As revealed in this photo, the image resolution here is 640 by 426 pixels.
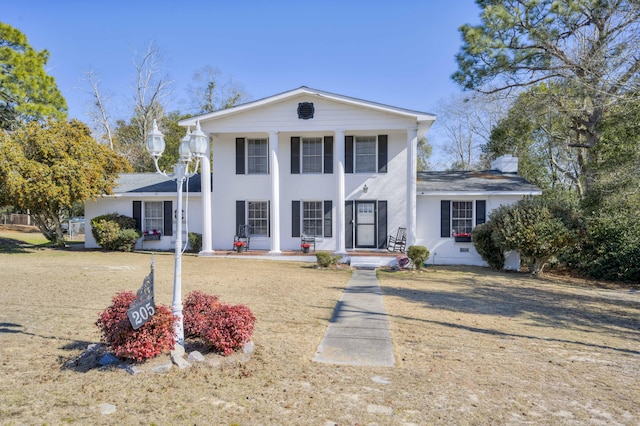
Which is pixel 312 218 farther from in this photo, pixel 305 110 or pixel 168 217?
pixel 168 217

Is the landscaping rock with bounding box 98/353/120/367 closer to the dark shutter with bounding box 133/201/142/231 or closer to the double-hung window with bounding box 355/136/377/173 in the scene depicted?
the double-hung window with bounding box 355/136/377/173

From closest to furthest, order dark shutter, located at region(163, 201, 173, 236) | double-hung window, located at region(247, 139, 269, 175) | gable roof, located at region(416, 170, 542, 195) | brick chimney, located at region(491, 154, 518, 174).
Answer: gable roof, located at region(416, 170, 542, 195) < double-hung window, located at region(247, 139, 269, 175) < dark shutter, located at region(163, 201, 173, 236) < brick chimney, located at region(491, 154, 518, 174)

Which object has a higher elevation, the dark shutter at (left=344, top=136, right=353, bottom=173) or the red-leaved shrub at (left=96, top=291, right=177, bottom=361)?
the dark shutter at (left=344, top=136, right=353, bottom=173)

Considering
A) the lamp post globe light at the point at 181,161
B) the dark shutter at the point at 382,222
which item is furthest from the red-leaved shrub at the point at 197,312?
the dark shutter at the point at 382,222

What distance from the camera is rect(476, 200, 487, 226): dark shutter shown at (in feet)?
55.3

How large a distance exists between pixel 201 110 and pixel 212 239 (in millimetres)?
22755

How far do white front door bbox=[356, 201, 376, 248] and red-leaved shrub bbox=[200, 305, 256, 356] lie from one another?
502 inches

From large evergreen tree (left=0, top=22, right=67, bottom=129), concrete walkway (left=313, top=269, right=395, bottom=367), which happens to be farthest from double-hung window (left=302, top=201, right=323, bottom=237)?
large evergreen tree (left=0, top=22, right=67, bottom=129)

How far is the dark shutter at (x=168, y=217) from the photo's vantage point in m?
19.0

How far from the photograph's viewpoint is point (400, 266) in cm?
1479

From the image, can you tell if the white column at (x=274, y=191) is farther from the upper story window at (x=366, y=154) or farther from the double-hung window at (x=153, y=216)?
the double-hung window at (x=153, y=216)

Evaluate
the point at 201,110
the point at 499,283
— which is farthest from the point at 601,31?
the point at 201,110

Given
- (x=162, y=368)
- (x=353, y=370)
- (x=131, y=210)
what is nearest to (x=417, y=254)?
(x=353, y=370)

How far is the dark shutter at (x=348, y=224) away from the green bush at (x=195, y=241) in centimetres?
629
